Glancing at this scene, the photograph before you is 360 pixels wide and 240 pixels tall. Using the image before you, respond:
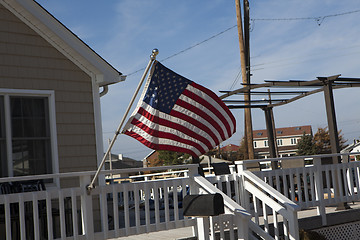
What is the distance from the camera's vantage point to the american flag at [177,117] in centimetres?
Answer: 612

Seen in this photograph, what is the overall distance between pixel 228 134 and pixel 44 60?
3539 mm

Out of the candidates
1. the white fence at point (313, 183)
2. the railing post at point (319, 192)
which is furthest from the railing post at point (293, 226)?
the railing post at point (319, 192)

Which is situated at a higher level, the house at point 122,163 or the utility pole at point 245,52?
the utility pole at point 245,52

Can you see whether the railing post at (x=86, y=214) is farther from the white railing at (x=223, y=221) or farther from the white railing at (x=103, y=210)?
the white railing at (x=223, y=221)


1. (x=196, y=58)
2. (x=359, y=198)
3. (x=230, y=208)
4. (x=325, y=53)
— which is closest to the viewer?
(x=230, y=208)

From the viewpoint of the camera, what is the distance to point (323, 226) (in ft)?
29.8

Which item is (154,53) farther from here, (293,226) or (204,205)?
(293,226)

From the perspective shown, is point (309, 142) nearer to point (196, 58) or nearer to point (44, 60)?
point (196, 58)

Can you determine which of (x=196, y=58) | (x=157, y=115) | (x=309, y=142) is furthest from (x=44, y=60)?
(x=309, y=142)

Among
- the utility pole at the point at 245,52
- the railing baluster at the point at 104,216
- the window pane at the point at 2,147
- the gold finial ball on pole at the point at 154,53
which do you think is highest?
the utility pole at the point at 245,52

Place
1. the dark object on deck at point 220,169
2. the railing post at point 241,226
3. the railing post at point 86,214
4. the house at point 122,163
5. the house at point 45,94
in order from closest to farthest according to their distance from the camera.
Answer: the railing post at point 86,214, the railing post at point 241,226, the house at point 45,94, the dark object on deck at point 220,169, the house at point 122,163

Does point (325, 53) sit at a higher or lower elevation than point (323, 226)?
higher

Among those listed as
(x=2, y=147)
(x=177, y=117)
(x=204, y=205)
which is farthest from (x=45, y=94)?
(x=204, y=205)

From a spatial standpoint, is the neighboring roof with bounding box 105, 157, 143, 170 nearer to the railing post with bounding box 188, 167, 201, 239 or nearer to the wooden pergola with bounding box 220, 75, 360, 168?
the wooden pergola with bounding box 220, 75, 360, 168
